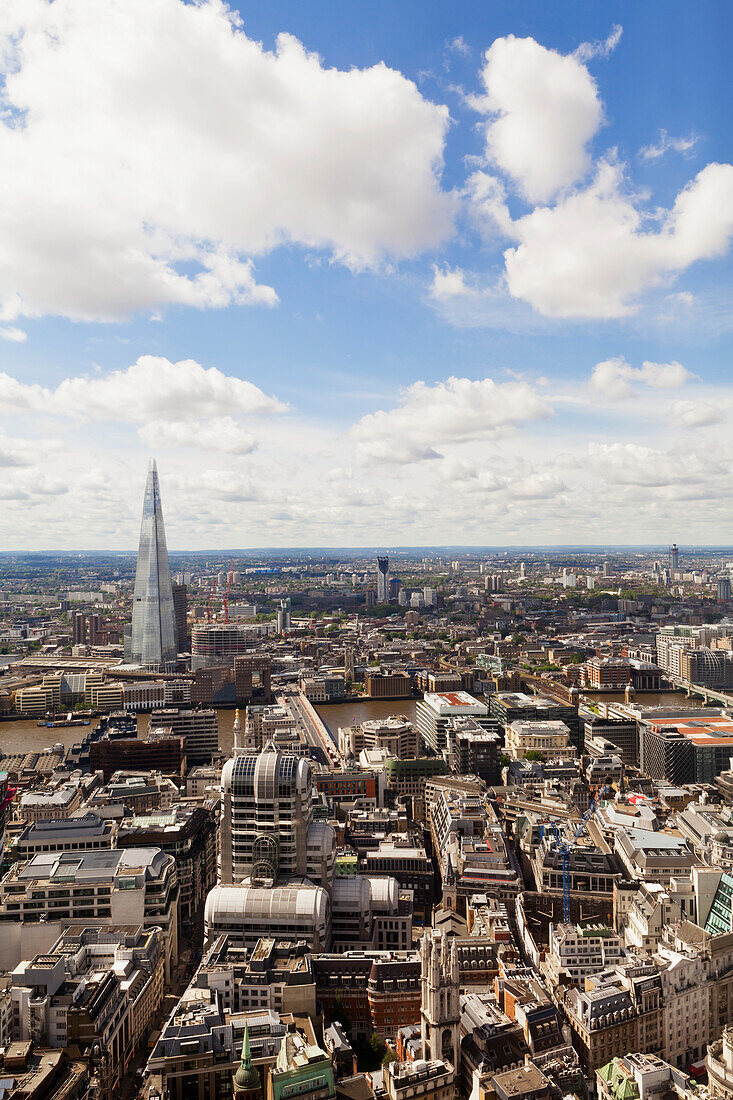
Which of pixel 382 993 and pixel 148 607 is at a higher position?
pixel 148 607

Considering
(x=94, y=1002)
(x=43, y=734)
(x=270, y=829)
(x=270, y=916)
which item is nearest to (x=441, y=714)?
(x=270, y=829)

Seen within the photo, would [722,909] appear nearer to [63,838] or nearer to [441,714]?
[63,838]

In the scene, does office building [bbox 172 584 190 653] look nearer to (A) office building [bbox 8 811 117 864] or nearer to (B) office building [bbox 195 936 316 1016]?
(A) office building [bbox 8 811 117 864]

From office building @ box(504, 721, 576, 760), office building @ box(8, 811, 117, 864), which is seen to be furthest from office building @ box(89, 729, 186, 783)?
office building @ box(504, 721, 576, 760)

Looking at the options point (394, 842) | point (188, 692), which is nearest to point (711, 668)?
point (188, 692)

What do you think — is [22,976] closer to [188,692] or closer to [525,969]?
[525,969]

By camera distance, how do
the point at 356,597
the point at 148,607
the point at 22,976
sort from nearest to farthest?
the point at 22,976 < the point at 148,607 < the point at 356,597
